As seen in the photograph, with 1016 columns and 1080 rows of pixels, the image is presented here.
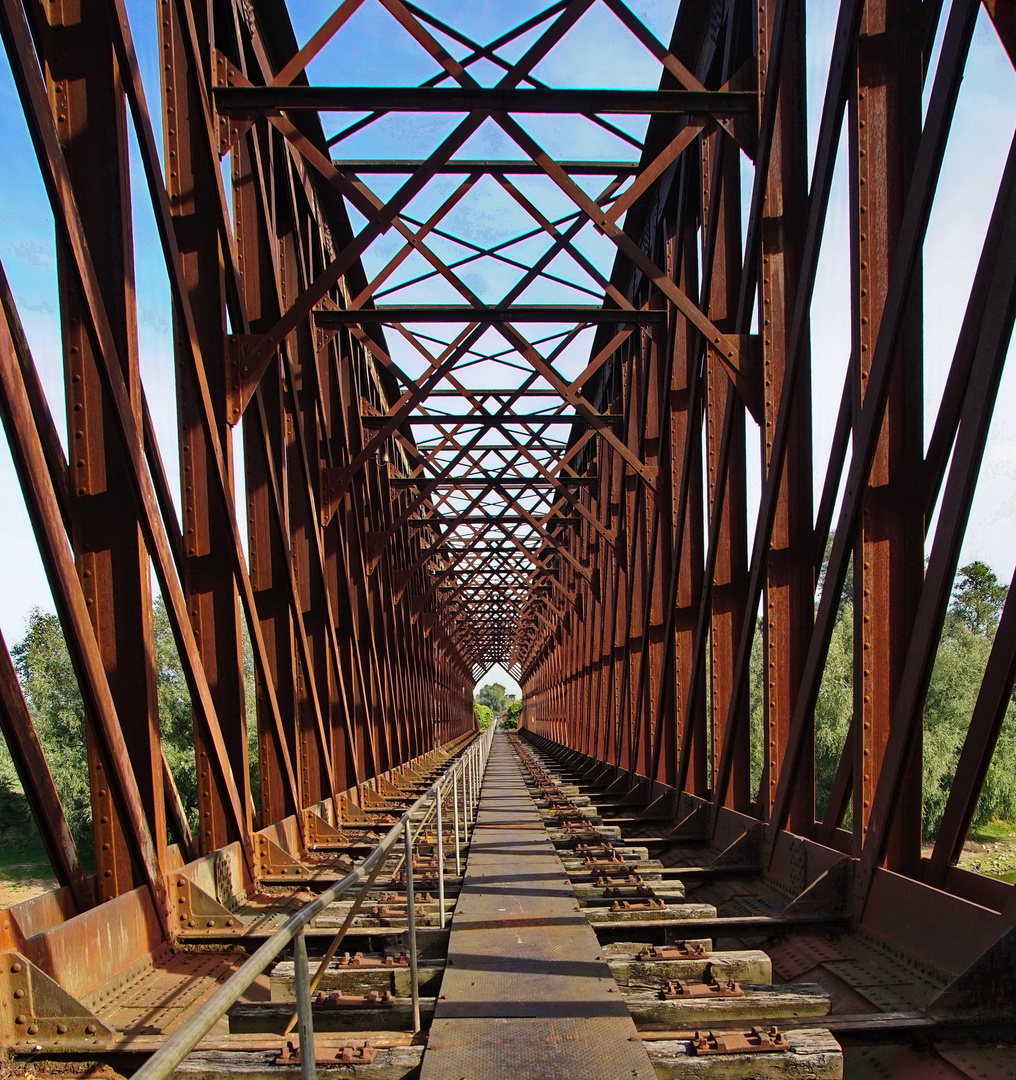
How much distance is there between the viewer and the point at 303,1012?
2840 millimetres

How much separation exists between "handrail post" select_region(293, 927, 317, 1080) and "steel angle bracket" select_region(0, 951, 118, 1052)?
2062 millimetres

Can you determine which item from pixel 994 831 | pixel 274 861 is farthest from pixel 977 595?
pixel 274 861

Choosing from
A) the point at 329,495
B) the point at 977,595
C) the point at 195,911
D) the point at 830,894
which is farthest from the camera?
the point at 977,595

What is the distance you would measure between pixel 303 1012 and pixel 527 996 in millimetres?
2110

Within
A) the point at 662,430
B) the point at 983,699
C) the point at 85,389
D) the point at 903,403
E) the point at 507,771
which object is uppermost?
the point at 662,430

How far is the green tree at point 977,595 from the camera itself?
200 ft

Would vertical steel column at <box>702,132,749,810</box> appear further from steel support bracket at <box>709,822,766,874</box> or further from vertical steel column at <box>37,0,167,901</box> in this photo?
vertical steel column at <box>37,0,167,901</box>

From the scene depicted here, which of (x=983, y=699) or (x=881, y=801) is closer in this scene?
(x=983, y=699)

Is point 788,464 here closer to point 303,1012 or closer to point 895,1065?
point 895,1065

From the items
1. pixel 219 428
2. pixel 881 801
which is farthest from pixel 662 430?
pixel 881 801

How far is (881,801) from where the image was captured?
5.86 meters

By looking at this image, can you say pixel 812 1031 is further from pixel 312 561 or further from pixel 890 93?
pixel 312 561

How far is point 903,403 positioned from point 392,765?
16977 millimetres

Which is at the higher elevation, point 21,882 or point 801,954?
point 801,954
